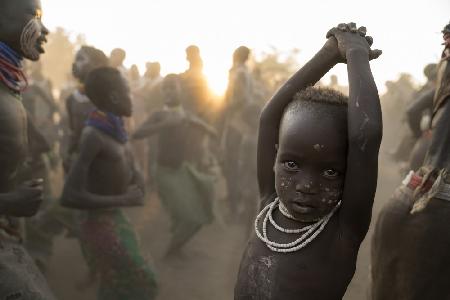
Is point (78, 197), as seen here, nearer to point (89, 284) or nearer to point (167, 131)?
point (89, 284)

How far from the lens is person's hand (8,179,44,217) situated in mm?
2688

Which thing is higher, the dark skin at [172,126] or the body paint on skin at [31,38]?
the body paint on skin at [31,38]

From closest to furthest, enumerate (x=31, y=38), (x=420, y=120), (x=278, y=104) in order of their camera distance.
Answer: (x=278, y=104)
(x=31, y=38)
(x=420, y=120)

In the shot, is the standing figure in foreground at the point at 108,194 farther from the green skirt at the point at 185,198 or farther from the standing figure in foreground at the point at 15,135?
the green skirt at the point at 185,198

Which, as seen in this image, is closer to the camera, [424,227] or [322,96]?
[322,96]

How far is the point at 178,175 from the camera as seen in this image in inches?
240

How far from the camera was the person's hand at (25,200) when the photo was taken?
8.82ft

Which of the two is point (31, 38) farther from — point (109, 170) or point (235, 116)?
point (235, 116)

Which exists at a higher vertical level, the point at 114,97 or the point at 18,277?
the point at 114,97

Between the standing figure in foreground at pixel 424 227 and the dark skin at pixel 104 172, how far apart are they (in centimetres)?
218

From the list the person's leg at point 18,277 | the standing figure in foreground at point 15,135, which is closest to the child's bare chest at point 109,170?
the standing figure in foreground at point 15,135

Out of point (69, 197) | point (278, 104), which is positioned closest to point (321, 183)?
point (278, 104)

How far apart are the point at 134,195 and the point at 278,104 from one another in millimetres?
2143

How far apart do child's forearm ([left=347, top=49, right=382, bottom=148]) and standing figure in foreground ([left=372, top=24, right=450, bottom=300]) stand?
1.18 metres
